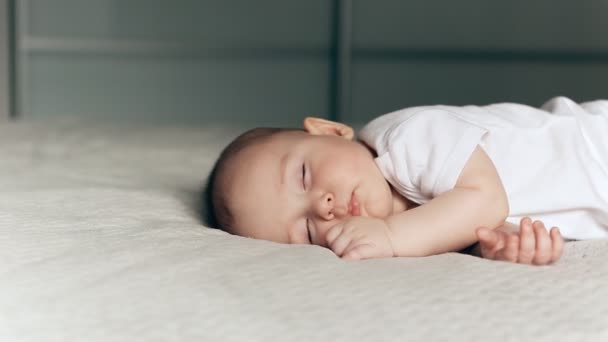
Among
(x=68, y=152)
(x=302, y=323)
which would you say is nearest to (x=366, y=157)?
(x=302, y=323)

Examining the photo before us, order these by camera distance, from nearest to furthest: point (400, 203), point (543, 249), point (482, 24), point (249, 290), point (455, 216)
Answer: point (249, 290), point (543, 249), point (455, 216), point (400, 203), point (482, 24)

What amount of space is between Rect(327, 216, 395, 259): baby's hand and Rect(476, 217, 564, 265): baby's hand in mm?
95

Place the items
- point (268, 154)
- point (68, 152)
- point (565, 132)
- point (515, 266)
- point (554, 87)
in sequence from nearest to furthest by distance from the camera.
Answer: point (515, 266), point (268, 154), point (565, 132), point (68, 152), point (554, 87)

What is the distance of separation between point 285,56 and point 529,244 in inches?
81.7

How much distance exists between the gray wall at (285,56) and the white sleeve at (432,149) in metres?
1.79

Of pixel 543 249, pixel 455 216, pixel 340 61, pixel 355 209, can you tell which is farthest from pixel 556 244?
pixel 340 61

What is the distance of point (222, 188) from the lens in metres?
0.98

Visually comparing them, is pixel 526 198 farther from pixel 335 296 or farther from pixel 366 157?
pixel 335 296

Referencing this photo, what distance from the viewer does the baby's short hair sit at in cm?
97

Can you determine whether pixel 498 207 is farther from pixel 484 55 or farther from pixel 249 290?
pixel 484 55

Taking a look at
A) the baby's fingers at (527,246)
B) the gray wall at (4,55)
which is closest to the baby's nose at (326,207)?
the baby's fingers at (527,246)

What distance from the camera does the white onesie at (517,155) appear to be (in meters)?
0.96

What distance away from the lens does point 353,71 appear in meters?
2.78

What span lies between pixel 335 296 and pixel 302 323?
0.05 meters
